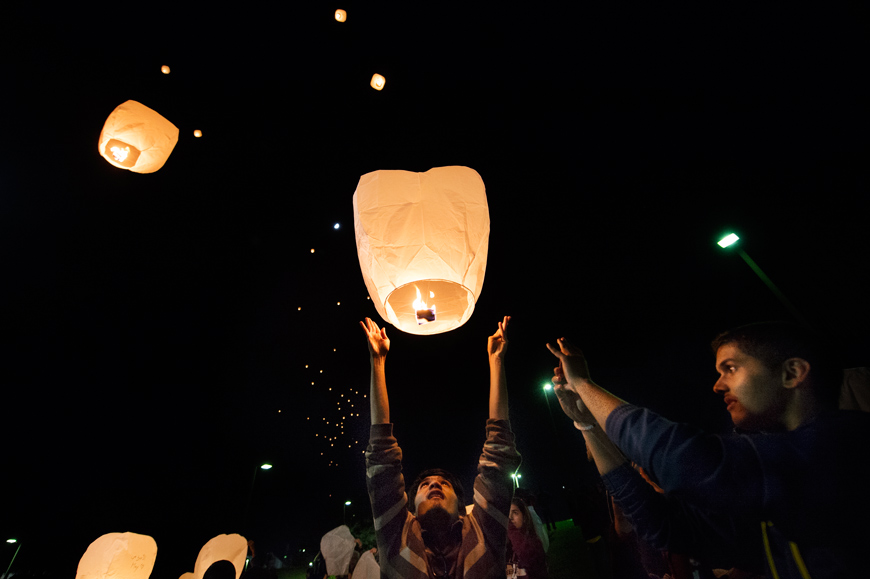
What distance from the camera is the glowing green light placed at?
4.61m

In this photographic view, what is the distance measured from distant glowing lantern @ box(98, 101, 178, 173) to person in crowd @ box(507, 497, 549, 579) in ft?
18.2

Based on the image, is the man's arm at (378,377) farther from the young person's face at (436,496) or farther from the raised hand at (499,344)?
the raised hand at (499,344)

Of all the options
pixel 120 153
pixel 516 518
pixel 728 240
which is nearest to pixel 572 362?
pixel 516 518

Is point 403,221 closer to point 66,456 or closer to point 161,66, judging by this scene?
point 161,66

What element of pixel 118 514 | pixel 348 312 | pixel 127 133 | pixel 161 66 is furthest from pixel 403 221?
pixel 118 514

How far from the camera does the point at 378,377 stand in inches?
104

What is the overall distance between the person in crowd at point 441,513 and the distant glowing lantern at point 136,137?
3.70 m

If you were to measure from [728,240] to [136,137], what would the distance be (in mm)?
7196

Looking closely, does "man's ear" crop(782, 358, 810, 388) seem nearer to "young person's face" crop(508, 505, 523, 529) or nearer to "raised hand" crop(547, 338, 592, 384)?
"raised hand" crop(547, 338, 592, 384)

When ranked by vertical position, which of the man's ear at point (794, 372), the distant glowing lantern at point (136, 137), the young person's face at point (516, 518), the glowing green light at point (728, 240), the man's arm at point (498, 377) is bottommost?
the young person's face at point (516, 518)

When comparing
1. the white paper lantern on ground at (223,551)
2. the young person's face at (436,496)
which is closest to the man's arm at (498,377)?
the young person's face at (436,496)

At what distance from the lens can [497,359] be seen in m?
2.72

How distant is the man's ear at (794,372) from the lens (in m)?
1.53

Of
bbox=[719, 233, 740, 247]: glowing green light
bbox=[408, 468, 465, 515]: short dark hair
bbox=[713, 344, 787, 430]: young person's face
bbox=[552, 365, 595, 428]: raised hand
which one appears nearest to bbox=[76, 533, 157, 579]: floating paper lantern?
bbox=[408, 468, 465, 515]: short dark hair
